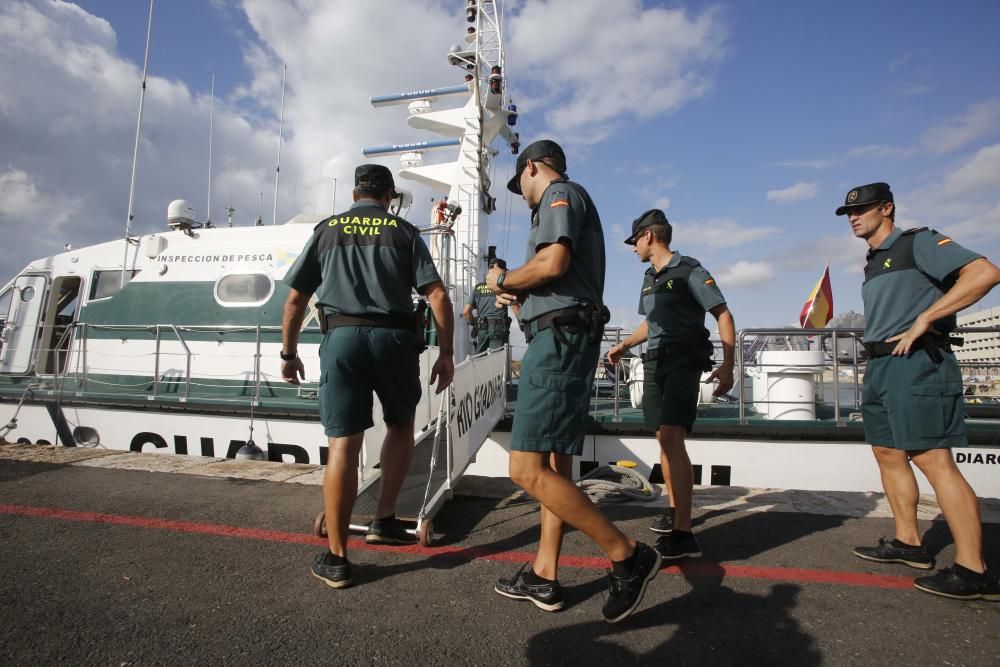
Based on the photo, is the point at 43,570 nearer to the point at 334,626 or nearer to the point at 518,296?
the point at 334,626

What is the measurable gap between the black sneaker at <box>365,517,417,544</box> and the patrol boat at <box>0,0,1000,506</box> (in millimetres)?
170

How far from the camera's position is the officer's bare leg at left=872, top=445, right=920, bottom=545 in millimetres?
2611

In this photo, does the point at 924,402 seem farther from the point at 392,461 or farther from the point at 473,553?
the point at 392,461

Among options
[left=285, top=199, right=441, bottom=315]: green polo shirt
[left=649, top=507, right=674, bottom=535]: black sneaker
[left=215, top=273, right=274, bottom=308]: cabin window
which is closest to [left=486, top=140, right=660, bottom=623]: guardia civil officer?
[left=285, top=199, right=441, bottom=315]: green polo shirt

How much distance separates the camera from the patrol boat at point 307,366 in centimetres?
499

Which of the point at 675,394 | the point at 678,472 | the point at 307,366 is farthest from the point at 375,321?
the point at 307,366

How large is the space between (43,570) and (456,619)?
184 centimetres

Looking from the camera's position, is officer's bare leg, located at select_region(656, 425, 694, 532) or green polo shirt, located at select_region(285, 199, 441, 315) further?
officer's bare leg, located at select_region(656, 425, 694, 532)

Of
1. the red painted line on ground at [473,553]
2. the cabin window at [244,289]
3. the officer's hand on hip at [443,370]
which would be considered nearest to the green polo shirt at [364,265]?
the officer's hand on hip at [443,370]

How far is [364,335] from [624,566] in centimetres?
147

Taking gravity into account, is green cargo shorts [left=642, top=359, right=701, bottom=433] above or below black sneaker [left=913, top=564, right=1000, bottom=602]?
above

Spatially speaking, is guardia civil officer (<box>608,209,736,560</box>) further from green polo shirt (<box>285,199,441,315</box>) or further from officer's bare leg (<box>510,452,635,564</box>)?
green polo shirt (<box>285,199,441,315</box>)

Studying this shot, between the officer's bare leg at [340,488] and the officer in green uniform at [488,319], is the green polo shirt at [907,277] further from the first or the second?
the officer in green uniform at [488,319]

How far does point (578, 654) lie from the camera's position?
5.68ft
